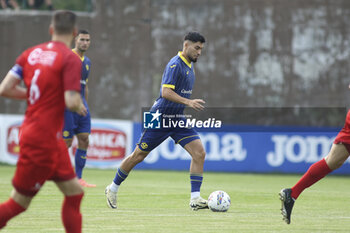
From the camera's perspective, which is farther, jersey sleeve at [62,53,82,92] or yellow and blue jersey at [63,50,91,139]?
yellow and blue jersey at [63,50,91,139]

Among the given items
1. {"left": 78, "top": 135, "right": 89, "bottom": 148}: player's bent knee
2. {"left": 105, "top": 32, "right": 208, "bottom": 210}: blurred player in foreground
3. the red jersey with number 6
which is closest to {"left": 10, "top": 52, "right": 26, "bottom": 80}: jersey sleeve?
the red jersey with number 6

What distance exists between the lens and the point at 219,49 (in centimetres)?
2675

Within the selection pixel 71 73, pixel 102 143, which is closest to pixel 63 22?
pixel 71 73

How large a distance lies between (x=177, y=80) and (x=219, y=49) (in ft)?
56.2

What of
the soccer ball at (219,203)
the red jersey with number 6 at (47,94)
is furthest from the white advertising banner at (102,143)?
the red jersey with number 6 at (47,94)

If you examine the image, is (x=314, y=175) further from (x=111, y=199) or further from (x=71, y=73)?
(x=71, y=73)

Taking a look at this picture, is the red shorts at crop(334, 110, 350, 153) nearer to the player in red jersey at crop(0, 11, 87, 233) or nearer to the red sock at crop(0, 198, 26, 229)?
the player in red jersey at crop(0, 11, 87, 233)

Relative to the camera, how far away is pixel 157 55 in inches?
1085

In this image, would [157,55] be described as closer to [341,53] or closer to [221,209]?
[341,53]

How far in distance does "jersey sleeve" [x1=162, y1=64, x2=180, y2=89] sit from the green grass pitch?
174 centimetres

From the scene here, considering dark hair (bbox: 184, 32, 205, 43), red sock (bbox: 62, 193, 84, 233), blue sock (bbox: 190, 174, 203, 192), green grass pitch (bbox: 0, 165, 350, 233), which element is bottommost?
green grass pitch (bbox: 0, 165, 350, 233)

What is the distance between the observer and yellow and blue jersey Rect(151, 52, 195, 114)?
9.74 m

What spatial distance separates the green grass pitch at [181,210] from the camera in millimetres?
7770

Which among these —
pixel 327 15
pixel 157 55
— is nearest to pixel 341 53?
pixel 327 15
